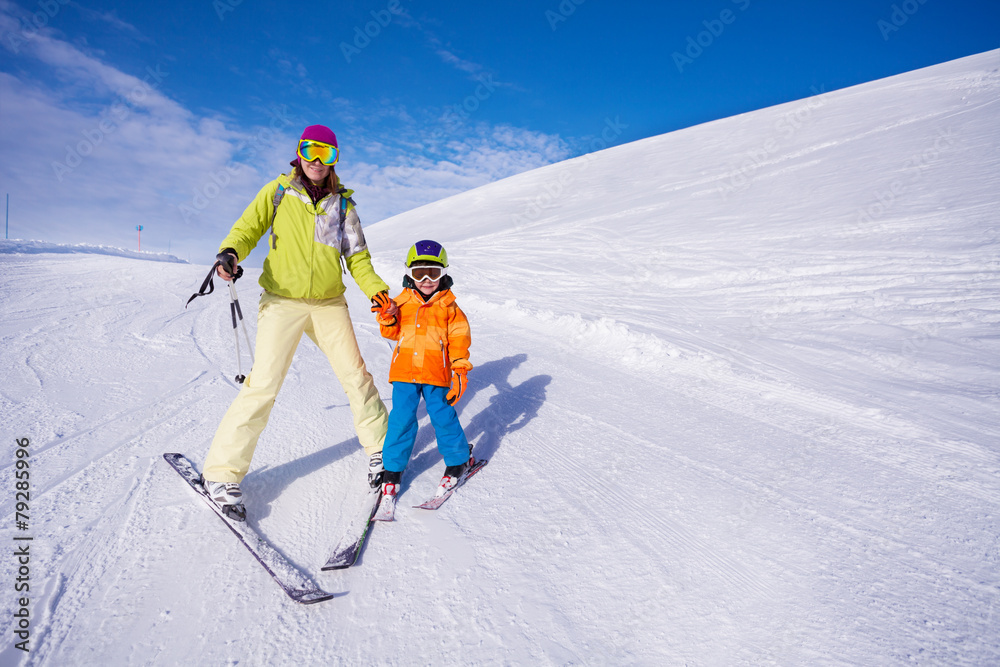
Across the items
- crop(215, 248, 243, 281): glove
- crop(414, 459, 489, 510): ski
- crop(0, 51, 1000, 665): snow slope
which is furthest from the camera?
crop(414, 459, 489, 510): ski

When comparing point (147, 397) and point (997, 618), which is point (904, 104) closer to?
point (997, 618)

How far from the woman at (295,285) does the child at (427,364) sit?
15cm

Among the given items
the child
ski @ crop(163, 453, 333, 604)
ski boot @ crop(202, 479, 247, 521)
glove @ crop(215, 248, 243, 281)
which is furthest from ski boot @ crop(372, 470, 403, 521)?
glove @ crop(215, 248, 243, 281)

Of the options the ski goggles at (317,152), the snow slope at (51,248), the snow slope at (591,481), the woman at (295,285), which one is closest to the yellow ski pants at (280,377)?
the woman at (295,285)

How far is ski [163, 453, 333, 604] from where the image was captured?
2141 millimetres

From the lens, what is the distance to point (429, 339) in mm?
3105

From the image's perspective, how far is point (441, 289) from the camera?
3.21m

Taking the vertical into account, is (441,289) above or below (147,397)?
above

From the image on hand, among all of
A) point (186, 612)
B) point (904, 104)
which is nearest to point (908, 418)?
point (186, 612)

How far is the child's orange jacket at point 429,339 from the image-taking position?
3070 mm

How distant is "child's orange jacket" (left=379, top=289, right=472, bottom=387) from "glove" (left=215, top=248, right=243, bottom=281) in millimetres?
889

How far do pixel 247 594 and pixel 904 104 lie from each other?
24.3 metres

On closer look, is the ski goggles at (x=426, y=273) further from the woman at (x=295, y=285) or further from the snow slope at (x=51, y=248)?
the snow slope at (x=51, y=248)

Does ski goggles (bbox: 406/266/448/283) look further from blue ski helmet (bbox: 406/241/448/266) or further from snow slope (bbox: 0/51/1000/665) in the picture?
snow slope (bbox: 0/51/1000/665)
